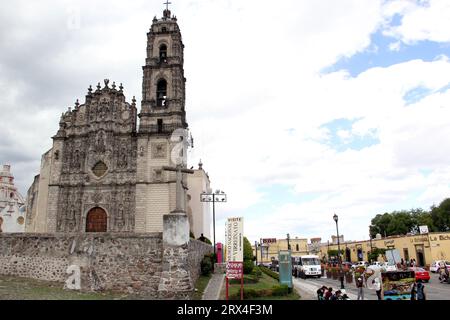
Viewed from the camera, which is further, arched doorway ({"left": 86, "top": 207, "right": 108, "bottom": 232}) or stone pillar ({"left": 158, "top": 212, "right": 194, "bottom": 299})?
arched doorway ({"left": 86, "top": 207, "right": 108, "bottom": 232})

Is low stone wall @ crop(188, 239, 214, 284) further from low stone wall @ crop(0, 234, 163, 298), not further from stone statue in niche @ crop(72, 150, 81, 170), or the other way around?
stone statue in niche @ crop(72, 150, 81, 170)

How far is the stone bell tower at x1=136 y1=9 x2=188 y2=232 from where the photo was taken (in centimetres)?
3119

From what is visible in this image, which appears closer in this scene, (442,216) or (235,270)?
(235,270)

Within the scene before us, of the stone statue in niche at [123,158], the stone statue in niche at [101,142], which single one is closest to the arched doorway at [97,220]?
the stone statue in niche at [123,158]

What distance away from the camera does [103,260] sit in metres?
17.1

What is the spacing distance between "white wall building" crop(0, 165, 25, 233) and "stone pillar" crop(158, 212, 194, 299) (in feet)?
136

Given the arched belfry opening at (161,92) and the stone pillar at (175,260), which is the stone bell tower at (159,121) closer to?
the arched belfry opening at (161,92)

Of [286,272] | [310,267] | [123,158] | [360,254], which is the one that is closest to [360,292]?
[286,272]

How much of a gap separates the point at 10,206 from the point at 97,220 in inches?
1182

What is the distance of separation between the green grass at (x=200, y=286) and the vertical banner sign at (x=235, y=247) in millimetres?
3918

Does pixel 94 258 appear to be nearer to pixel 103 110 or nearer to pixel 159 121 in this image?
pixel 159 121

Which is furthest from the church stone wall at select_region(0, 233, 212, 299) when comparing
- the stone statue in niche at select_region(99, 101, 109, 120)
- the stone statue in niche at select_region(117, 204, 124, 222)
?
the stone statue in niche at select_region(99, 101, 109, 120)

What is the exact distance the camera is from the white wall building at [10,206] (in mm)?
52569
